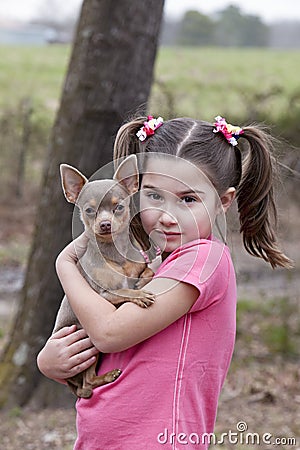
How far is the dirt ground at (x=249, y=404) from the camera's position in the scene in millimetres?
4840

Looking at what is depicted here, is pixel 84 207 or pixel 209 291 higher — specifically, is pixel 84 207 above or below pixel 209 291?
above

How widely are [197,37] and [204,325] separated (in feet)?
74.6

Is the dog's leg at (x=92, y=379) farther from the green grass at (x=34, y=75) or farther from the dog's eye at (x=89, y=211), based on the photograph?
the green grass at (x=34, y=75)

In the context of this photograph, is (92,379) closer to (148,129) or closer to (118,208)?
(118,208)

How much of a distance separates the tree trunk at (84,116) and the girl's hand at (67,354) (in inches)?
96.8

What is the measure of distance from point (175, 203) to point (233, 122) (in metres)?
5.74

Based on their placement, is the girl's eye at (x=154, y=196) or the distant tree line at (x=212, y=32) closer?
the girl's eye at (x=154, y=196)

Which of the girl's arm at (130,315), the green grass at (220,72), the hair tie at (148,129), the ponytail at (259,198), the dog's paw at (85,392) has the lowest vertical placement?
the green grass at (220,72)

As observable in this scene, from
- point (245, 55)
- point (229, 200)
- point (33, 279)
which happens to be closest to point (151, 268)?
point (229, 200)

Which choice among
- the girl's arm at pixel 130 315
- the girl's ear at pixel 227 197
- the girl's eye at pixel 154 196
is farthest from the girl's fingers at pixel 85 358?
the girl's ear at pixel 227 197

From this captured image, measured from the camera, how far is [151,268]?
7.57 feet

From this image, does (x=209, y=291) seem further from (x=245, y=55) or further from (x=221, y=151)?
(x=245, y=55)

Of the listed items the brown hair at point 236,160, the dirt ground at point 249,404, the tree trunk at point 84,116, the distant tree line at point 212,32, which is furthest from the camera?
the distant tree line at point 212,32

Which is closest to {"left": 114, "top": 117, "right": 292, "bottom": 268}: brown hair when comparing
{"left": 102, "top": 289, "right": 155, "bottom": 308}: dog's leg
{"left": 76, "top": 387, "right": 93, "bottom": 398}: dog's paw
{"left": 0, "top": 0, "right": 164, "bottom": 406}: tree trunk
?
{"left": 102, "top": 289, "right": 155, "bottom": 308}: dog's leg
